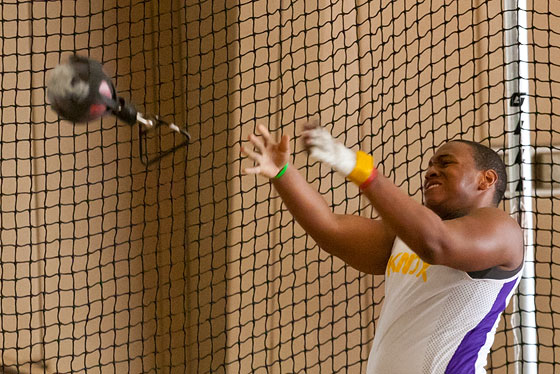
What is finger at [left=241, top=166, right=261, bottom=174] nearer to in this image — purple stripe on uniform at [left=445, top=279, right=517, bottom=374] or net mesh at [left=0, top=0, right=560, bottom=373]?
purple stripe on uniform at [left=445, top=279, right=517, bottom=374]

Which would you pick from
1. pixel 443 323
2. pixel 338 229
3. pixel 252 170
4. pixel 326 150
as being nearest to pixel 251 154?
pixel 252 170

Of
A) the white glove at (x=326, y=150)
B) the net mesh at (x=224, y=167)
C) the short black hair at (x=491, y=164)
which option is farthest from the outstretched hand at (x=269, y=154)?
the net mesh at (x=224, y=167)

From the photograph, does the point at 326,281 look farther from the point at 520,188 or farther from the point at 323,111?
the point at 520,188

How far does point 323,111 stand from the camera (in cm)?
342

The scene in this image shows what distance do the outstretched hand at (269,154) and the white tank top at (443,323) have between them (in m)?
0.42

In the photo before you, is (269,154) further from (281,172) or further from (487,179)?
(487,179)

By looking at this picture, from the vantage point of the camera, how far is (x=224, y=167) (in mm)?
3756

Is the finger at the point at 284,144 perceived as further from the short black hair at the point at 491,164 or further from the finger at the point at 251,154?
the short black hair at the point at 491,164

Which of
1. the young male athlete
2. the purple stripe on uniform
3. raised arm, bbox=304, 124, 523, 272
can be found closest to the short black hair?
the young male athlete

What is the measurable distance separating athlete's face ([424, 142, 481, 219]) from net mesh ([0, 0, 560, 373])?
2.59 feet

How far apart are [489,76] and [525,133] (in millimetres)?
614

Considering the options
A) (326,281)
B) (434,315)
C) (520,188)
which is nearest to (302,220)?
(434,315)

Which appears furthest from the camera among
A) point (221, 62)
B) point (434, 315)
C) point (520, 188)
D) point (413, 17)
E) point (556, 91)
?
point (221, 62)

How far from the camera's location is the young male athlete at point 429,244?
5.72 feet
